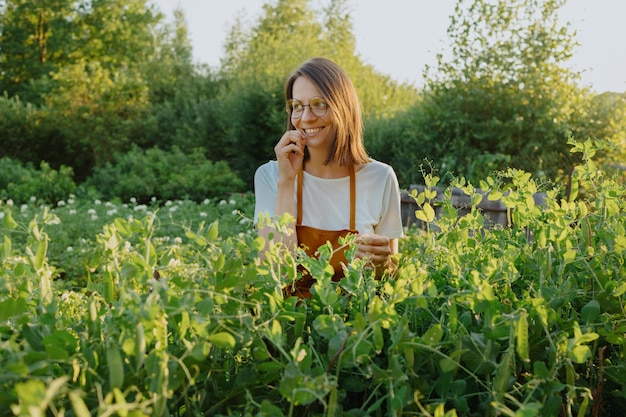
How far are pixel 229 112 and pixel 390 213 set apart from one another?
41.1ft

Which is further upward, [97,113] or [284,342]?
[97,113]

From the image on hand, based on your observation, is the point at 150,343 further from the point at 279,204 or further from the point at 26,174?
the point at 26,174

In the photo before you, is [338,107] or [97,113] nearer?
[338,107]

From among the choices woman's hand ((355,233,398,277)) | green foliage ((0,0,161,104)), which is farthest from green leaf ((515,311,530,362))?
green foliage ((0,0,161,104))

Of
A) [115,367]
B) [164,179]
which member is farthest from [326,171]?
[164,179]

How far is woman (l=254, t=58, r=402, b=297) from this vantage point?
2.60m

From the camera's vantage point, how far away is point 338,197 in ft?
8.80

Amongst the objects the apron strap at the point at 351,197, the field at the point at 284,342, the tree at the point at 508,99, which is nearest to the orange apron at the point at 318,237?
the apron strap at the point at 351,197

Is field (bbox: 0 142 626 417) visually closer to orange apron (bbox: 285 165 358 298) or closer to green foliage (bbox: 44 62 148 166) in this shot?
orange apron (bbox: 285 165 358 298)

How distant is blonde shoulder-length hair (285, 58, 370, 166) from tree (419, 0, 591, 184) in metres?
5.94

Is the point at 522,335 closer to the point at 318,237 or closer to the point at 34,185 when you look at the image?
the point at 318,237

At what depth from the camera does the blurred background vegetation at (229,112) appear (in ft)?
28.6

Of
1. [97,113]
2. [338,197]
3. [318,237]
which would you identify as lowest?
[318,237]

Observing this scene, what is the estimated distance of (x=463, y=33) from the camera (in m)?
9.20
